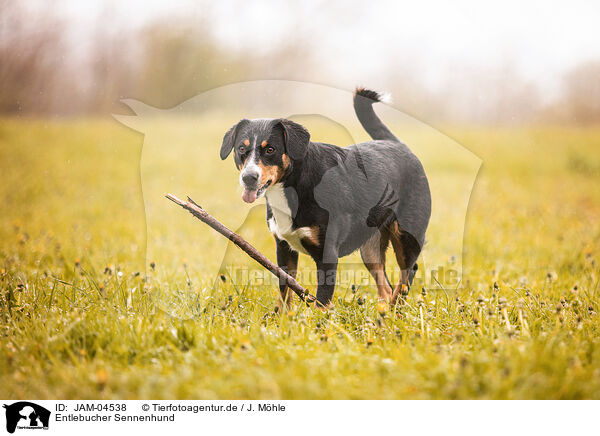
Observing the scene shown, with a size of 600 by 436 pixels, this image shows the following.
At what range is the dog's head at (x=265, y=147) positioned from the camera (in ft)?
9.11

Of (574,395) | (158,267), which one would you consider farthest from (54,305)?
(574,395)

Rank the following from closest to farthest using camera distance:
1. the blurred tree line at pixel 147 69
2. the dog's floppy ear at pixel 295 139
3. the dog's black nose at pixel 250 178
→ 1. the dog's black nose at pixel 250 178
2. the dog's floppy ear at pixel 295 139
3. the blurred tree line at pixel 147 69

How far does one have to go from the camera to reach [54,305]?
3184mm

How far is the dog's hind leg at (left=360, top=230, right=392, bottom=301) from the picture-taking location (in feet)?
12.3

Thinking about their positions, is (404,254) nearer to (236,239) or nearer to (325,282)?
(325,282)

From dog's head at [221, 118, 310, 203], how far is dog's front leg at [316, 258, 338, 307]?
0.62m

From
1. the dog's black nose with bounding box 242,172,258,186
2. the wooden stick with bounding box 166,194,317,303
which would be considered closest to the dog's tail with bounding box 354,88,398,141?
the dog's black nose with bounding box 242,172,258,186

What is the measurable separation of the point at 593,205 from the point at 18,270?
7.31 metres

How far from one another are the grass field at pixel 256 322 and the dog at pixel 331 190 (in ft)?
1.21

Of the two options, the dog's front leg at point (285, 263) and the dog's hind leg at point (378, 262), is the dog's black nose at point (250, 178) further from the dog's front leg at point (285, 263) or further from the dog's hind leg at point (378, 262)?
the dog's hind leg at point (378, 262)

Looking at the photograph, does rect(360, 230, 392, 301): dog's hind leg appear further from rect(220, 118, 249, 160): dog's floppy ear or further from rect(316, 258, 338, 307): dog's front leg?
rect(220, 118, 249, 160): dog's floppy ear

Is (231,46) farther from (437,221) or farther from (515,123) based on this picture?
(515,123)
